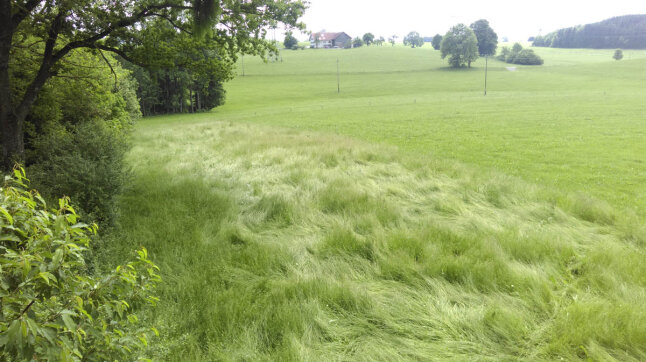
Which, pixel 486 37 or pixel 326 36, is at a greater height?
pixel 326 36

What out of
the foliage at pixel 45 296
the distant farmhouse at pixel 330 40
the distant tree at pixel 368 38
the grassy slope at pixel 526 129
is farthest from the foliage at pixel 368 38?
the foliage at pixel 45 296

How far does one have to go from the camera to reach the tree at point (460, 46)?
94125 millimetres

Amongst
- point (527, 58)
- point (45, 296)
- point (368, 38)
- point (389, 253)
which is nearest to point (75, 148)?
point (389, 253)

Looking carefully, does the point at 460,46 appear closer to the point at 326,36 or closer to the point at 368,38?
the point at 368,38

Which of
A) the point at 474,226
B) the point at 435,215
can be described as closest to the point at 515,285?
the point at 474,226

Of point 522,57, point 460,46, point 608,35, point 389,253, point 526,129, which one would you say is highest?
point 608,35

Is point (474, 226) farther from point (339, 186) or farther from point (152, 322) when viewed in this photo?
→ point (152, 322)

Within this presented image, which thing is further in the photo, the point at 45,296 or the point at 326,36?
the point at 326,36

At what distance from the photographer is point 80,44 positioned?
8.24m

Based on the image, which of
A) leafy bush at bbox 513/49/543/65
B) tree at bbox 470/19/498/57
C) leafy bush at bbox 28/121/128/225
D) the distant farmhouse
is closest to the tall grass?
leafy bush at bbox 28/121/128/225

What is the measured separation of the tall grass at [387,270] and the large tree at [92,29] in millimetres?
3138

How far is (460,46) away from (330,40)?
89.1 meters

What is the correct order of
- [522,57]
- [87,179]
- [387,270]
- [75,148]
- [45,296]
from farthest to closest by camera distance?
[522,57]
[75,148]
[87,179]
[387,270]
[45,296]

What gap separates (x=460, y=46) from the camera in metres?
94.5
